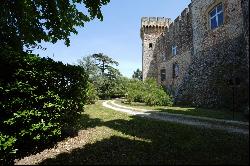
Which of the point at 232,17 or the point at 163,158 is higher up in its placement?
the point at 232,17

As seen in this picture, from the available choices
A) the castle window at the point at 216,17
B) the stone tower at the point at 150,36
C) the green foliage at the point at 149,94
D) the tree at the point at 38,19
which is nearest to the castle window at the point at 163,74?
the stone tower at the point at 150,36

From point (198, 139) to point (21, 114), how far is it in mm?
5228

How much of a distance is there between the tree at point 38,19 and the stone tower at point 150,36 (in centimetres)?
3041

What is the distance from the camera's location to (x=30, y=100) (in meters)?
8.03

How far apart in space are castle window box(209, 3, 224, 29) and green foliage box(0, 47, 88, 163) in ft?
48.7

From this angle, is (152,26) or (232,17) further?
(152,26)

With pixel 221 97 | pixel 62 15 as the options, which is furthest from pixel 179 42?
pixel 62 15

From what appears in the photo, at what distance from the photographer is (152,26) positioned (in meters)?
42.6

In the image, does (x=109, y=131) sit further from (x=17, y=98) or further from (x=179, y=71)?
(x=179, y=71)

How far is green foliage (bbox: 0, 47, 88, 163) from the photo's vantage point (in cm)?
774

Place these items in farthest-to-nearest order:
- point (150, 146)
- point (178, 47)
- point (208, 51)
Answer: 1. point (178, 47)
2. point (208, 51)
3. point (150, 146)

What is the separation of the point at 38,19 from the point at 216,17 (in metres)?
14.5

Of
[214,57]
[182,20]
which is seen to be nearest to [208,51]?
[214,57]

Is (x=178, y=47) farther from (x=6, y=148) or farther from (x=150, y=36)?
(x=6, y=148)
